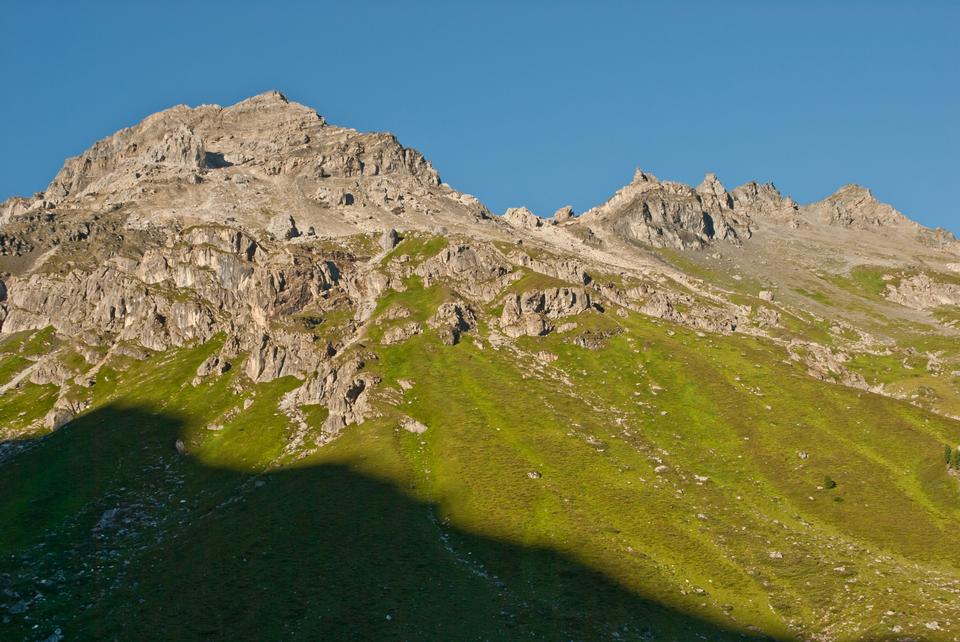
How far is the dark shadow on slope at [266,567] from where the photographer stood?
92188 millimetres

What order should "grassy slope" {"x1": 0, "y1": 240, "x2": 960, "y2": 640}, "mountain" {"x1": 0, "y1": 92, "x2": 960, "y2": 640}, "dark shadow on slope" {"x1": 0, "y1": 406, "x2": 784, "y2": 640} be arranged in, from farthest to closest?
"grassy slope" {"x1": 0, "y1": 240, "x2": 960, "y2": 640}
"mountain" {"x1": 0, "y1": 92, "x2": 960, "y2": 640}
"dark shadow on slope" {"x1": 0, "y1": 406, "x2": 784, "y2": 640}

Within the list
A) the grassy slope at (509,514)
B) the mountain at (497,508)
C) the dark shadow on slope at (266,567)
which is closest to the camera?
the dark shadow on slope at (266,567)

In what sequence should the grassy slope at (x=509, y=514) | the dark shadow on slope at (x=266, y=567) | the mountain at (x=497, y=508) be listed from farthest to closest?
the grassy slope at (x=509, y=514) < the mountain at (x=497, y=508) < the dark shadow on slope at (x=266, y=567)

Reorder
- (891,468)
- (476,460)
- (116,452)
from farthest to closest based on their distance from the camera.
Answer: (116,452)
(476,460)
(891,468)

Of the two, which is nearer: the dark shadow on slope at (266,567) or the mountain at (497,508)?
the dark shadow on slope at (266,567)

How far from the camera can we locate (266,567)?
112 metres

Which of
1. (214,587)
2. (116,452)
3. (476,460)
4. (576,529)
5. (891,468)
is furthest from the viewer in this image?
(116,452)

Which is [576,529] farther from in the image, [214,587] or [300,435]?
[300,435]

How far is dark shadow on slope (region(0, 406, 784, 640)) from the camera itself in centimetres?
9219

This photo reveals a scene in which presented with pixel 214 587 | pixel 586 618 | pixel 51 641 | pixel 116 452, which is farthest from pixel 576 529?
pixel 116 452

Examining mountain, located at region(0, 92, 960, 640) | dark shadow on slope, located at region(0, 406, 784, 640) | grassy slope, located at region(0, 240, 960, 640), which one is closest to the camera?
dark shadow on slope, located at region(0, 406, 784, 640)

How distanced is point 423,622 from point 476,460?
58.8m

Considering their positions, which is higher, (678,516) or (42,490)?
(678,516)

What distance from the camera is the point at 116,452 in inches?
6786
